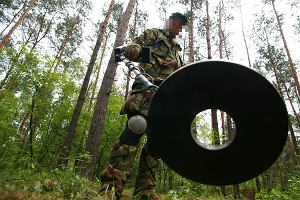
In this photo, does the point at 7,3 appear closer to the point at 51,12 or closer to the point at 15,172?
the point at 51,12

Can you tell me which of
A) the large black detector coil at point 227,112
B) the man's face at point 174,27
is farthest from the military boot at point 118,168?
the man's face at point 174,27

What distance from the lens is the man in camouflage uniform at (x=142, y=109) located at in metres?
2.77

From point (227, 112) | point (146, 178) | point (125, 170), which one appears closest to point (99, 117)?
point (146, 178)

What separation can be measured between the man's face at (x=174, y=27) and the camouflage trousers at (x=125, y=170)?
137cm

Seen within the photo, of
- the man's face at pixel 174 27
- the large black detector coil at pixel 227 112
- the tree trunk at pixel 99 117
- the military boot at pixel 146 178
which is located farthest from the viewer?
the tree trunk at pixel 99 117

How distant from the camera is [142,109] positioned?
2980 millimetres

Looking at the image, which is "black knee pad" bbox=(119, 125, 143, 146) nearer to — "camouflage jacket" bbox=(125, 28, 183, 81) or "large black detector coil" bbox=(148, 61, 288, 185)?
"camouflage jacket" bbox=(125, 28, 183, 81)

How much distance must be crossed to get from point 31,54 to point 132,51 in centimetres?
759

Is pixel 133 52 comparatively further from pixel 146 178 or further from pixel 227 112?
pixel 227 112

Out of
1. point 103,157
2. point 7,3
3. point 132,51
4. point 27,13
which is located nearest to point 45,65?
point 103,157

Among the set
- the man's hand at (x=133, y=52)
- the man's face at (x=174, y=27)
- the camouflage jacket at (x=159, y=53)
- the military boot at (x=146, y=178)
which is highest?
the man's face at (x=174, y=27)

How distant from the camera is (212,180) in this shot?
5.22 feet

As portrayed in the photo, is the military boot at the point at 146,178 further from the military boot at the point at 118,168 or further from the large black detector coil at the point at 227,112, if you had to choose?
the large black detector coil at the point at 227,112

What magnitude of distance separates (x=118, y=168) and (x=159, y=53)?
1.46 meters
